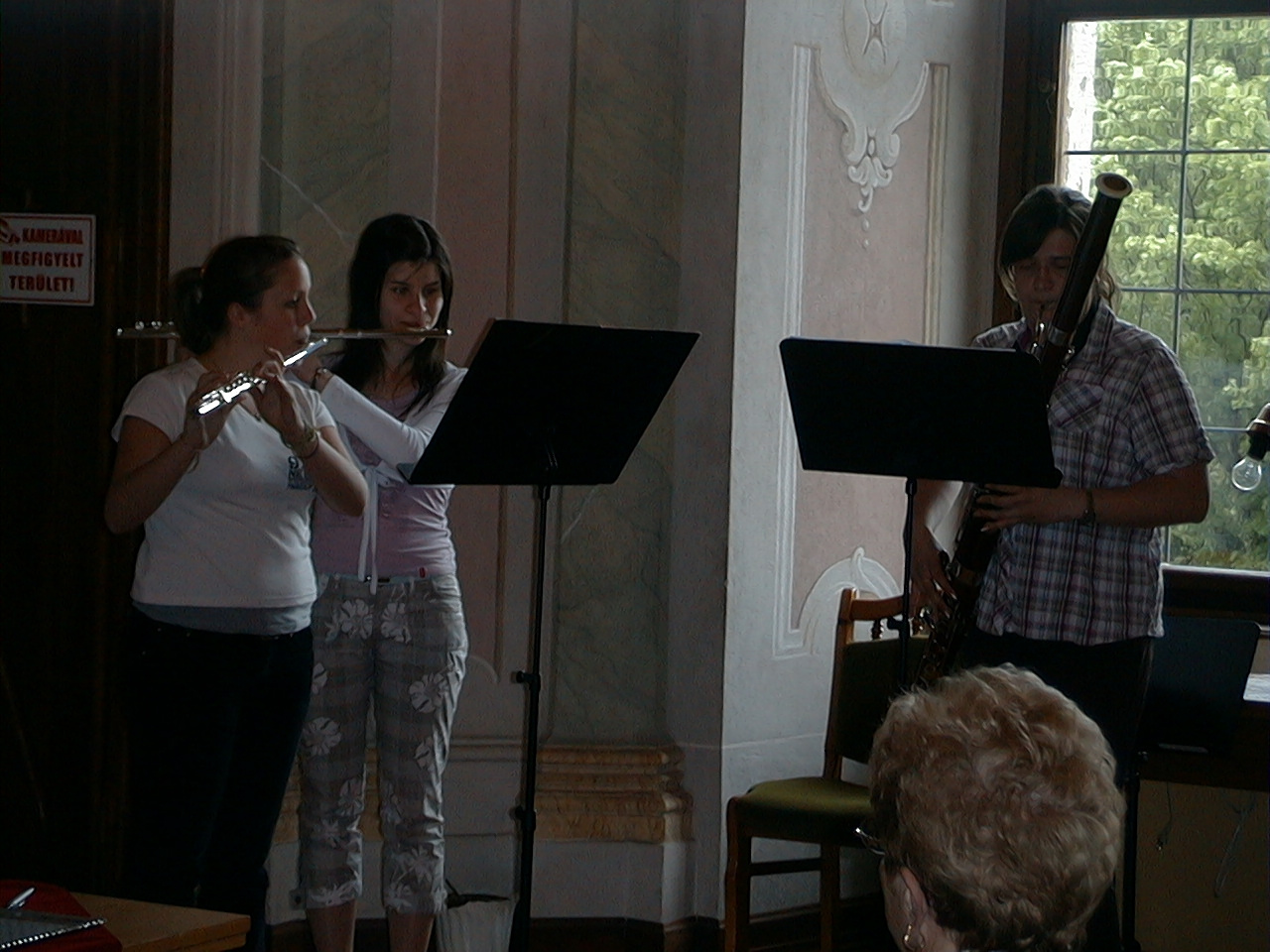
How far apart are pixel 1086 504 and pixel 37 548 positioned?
92.3 inches

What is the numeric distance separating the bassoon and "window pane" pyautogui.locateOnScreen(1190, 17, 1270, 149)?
167 cm

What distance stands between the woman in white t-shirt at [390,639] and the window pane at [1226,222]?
2152 mm

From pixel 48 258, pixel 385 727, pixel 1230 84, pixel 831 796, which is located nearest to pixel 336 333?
pixel 385 727

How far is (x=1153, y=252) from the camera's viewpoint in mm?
4250

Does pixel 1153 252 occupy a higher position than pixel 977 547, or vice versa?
pixel 1153 252

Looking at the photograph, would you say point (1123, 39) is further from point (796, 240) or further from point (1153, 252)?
point (796, 240)

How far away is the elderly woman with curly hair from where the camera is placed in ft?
4.27

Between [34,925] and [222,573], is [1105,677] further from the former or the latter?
[34,925]

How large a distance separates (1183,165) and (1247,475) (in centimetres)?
84

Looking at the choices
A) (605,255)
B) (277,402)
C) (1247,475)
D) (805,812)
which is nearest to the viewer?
(277,402)

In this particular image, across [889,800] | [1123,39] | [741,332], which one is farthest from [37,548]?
[1123,39]

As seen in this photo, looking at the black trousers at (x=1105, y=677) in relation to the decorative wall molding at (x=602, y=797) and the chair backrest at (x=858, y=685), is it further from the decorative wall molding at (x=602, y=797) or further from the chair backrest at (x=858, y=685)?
the decorative wall molding at (x=602, y=797)

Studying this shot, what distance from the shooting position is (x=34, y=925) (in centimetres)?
184

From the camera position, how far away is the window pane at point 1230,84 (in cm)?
416
